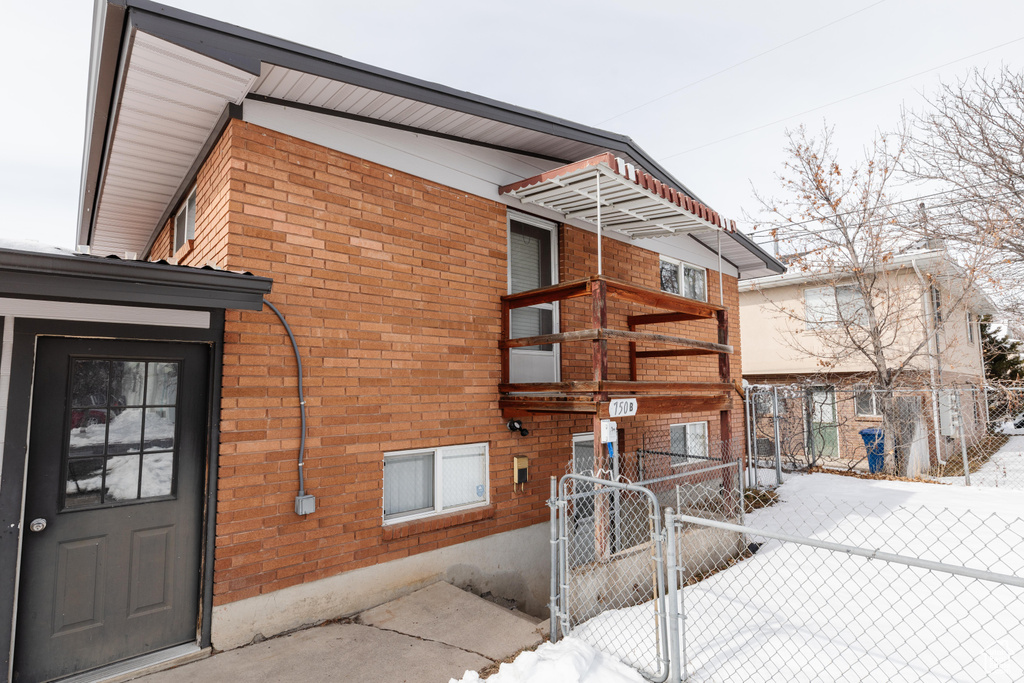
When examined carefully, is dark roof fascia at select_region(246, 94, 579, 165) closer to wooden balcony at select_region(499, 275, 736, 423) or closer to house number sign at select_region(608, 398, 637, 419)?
wooden balcony at select_region(499, 275, 736, 423)

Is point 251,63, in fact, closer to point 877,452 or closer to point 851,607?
point 851,607

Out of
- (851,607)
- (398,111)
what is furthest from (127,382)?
(851,607)

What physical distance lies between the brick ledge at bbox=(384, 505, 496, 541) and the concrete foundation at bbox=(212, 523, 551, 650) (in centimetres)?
26

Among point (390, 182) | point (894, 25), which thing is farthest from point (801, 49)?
point (390, 182)

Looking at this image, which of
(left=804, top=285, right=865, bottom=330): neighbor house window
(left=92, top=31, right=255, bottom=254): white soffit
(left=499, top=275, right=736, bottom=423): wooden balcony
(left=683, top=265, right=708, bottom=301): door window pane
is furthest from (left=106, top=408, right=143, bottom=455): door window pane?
(left=804, top=285, right=865, bottom=330): neighbor house window

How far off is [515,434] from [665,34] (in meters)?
11.6

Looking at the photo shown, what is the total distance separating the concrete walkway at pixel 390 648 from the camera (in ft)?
12.2

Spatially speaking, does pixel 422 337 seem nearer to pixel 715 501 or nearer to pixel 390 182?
pixel 390 182

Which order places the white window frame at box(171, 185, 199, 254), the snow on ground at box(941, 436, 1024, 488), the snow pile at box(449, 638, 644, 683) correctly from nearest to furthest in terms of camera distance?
1. the snow pile at box(449, 638, 644, 683)
2. the white window frame at box(171, 185, 199, 254)
3. the snow on ground at box(941, 436, 1024, 488)

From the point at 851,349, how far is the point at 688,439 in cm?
730

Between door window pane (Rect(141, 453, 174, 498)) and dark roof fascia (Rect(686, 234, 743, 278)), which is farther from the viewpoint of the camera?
dark roof fascia (Rect(686, 234, 743, 278))

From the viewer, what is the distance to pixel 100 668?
377cm

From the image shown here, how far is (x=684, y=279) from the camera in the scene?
9773 millimetres

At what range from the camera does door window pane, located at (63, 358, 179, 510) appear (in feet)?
12.6
